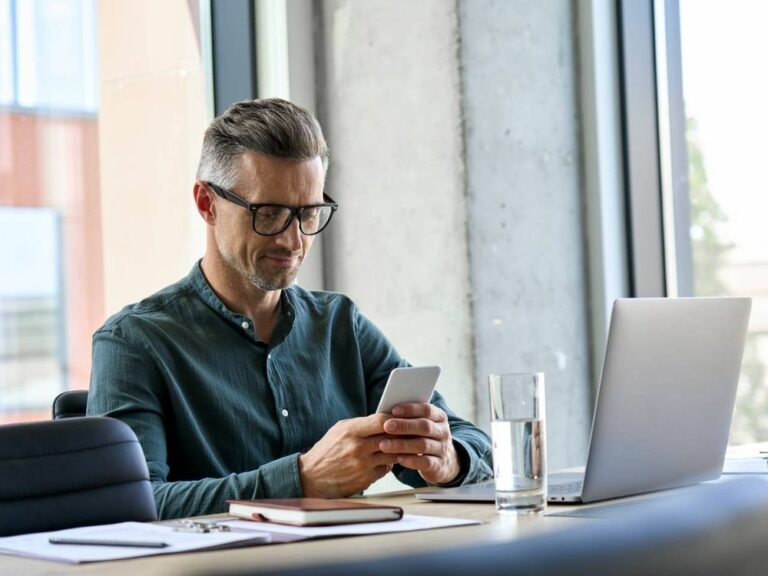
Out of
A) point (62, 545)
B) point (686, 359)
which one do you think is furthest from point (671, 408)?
point (62, 545)

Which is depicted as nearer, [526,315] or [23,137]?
[23,137]

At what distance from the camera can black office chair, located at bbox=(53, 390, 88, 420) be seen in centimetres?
212

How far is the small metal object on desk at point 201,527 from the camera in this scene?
1.26 m

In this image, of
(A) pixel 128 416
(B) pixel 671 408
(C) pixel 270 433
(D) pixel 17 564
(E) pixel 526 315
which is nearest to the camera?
(D) pixel 17 564

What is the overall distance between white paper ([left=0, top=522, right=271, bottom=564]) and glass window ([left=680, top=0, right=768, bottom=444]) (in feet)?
8.28

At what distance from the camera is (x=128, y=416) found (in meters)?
1.83

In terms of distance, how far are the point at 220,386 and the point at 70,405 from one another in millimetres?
323

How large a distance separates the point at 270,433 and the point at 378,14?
184 cm

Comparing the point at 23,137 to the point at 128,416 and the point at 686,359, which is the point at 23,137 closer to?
the point at 128,416

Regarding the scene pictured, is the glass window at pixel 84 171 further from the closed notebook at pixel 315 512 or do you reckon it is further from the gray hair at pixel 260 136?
the closed notebook at pixel 315 512

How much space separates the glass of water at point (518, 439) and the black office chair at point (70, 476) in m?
0.49

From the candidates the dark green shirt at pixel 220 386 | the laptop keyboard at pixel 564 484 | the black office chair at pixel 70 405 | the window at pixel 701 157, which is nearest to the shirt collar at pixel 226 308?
the dark green shirt at pixel 220 386

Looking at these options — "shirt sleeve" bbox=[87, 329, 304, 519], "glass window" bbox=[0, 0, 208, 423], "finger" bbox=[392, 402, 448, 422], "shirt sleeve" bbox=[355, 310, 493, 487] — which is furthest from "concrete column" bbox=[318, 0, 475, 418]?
"finger" bbox=[392, 402, 448, 422]

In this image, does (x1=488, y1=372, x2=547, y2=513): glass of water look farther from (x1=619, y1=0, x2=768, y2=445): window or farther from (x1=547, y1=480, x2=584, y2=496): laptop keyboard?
(x1=619, y1=0, x2=768, y2=445): window
